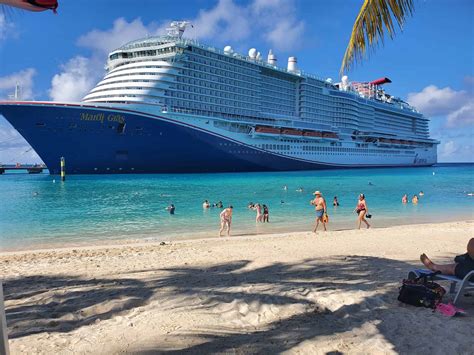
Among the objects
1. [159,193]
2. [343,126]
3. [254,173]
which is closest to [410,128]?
[343,126]

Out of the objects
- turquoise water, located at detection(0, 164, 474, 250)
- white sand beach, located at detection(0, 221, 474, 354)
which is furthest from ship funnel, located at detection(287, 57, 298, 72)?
white sand beach, located at detection(0, 221, 474, 354)

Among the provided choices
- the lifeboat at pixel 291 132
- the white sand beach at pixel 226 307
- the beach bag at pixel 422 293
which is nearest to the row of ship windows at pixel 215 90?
the lifeboat at pixel 291 132

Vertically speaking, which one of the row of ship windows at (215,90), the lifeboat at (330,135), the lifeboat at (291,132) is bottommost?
the lifeboat at (291,132)

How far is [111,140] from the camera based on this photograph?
37.0m

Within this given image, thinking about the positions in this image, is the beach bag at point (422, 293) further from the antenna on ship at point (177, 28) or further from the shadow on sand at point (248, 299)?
the antenna on ship at point (177, 28)

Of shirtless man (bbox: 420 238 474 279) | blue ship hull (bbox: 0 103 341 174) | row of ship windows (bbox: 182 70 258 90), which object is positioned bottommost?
shirtless man (bbox: 420 238 474 279)

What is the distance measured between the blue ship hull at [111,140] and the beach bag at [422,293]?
34.9m

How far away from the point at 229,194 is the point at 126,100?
1890cm

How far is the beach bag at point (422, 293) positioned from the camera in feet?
12.7

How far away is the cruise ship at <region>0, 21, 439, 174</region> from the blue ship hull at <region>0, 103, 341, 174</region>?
9 cm

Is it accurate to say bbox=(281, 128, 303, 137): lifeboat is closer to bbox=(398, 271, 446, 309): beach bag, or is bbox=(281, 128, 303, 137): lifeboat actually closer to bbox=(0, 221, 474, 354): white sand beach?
bbox=(0, 221, 474, 354): white sand beach

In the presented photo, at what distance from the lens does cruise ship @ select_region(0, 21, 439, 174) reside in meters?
36.2

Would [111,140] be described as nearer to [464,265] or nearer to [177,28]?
[177,28]

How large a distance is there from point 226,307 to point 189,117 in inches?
1440
